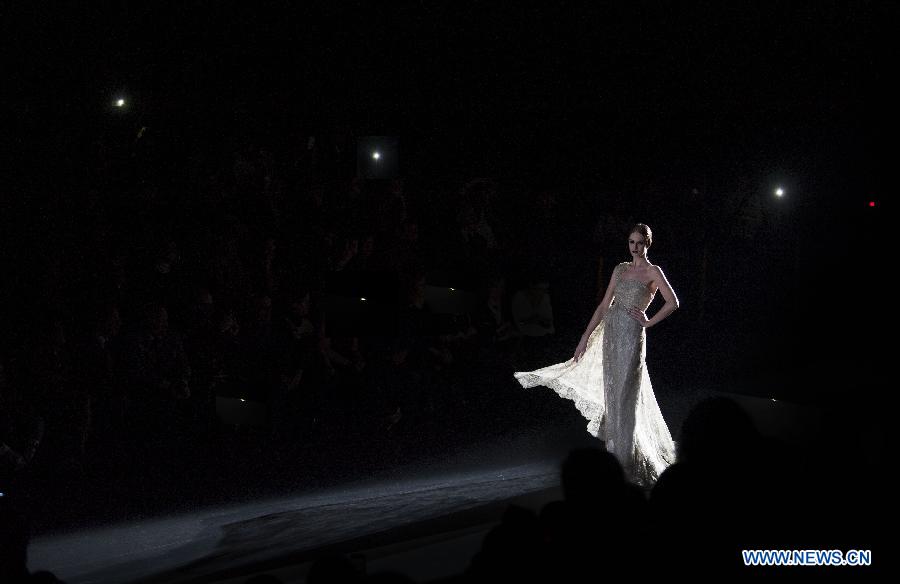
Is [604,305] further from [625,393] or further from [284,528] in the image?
[284,528]

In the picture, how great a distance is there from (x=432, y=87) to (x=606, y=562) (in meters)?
4.70

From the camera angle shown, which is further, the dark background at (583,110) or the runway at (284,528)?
the dark background at (583,110)

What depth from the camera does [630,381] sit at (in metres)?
5.41

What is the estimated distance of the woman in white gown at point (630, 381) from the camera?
5367 millimetres

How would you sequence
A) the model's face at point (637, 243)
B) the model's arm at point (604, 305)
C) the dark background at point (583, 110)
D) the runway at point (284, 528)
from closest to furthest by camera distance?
the runway at point (284, 528) → the dark background at point (583, 110) → the model's face at point (637, 243) → the model's arm at point (604, 305)

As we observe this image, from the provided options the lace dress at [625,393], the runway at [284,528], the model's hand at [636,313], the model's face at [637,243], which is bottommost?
the runway at [284,528]

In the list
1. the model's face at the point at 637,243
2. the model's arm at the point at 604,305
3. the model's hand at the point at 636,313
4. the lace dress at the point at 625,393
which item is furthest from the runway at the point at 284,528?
the model's face at the point at 637,243

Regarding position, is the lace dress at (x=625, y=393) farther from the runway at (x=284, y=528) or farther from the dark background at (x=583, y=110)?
the dark background at (x=583, y=110)

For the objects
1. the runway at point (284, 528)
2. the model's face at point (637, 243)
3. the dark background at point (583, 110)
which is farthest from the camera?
→ the model's face at point (637, 243)

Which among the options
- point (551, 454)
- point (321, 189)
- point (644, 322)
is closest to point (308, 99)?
point (321, 189)

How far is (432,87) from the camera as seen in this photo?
6.11 m

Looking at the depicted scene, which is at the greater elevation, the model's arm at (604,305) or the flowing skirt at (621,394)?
the model's arm at (604,305)

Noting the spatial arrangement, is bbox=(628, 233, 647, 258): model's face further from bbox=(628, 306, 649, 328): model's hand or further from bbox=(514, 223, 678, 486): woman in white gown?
bbox=(628, 306, 649, 328): model's hand

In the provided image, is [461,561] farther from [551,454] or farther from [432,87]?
[432,87]
